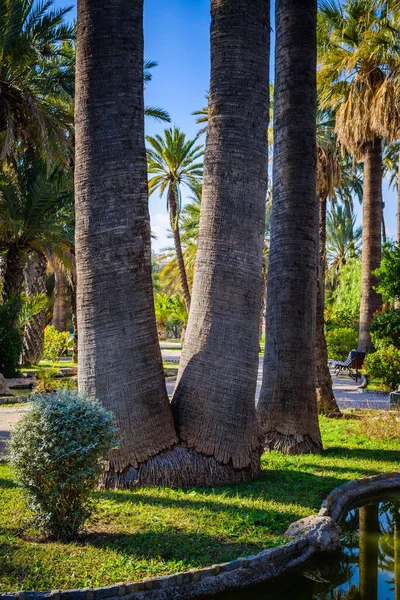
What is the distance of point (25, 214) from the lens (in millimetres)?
18391

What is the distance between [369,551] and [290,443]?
291cm

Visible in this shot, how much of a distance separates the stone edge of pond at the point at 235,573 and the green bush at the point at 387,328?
987 cm

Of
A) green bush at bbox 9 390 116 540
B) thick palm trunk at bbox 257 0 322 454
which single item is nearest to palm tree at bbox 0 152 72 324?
thick palm trunk at bbox 257 0 322 454

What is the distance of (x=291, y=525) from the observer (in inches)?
199

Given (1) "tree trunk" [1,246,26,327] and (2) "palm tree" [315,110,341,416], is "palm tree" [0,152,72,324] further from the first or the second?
(2) "palm tree" [315,110,341,416]

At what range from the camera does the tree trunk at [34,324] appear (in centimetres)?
2238

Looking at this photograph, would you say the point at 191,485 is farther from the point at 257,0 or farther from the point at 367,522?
the point at 257,0

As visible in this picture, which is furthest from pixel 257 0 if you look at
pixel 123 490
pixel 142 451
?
pixel 123 490

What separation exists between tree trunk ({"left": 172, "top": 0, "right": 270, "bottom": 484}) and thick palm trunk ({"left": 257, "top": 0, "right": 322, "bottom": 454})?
174cm

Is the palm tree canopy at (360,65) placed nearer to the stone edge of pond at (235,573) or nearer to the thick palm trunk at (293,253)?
the thick palm trunk at (293,253)

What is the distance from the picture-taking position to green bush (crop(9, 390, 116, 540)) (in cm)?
444

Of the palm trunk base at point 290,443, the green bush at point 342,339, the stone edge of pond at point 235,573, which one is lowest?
the stone edge of pond at point 235,573

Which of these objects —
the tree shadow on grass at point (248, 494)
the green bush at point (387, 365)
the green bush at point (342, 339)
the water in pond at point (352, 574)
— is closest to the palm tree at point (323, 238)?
the green bush at point (387, 365)

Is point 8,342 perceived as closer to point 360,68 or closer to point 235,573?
point 360,68
